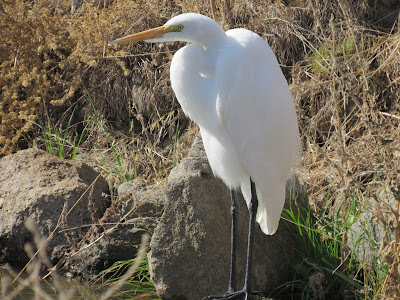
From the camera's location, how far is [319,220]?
3094mm

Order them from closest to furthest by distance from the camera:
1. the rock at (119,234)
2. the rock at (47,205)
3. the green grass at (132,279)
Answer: the green grass at (132,279)
the rock at (119,234)
the rock at (47,205)

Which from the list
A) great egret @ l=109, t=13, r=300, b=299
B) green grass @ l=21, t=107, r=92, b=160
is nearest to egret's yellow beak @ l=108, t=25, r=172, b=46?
great egret @ l=109, t=13, r=300, b=299

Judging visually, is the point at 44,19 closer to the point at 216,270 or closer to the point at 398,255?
the point at 216,270

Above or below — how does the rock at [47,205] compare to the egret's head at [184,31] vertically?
below

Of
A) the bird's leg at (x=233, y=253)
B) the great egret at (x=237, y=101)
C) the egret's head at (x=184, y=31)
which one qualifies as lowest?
the bird's leg at (x=233, y=253)

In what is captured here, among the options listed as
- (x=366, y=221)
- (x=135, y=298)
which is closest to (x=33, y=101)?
(x=135, y=298)

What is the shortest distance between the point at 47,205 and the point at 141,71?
5.99 feet

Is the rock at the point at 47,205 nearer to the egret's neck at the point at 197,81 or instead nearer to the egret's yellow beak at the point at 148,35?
the egret's neck at the point at 197,81

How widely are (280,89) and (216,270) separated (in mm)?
1043

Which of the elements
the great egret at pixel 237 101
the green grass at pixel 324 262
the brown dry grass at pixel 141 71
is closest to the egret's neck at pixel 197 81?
the great egret at pixel 237 101

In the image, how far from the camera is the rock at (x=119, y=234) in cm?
360

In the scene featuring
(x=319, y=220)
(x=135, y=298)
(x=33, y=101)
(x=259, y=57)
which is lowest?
(x=135, y=298)

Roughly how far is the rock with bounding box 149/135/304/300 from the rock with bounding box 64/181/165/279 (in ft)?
1.73

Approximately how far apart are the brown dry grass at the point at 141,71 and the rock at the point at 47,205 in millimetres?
562
